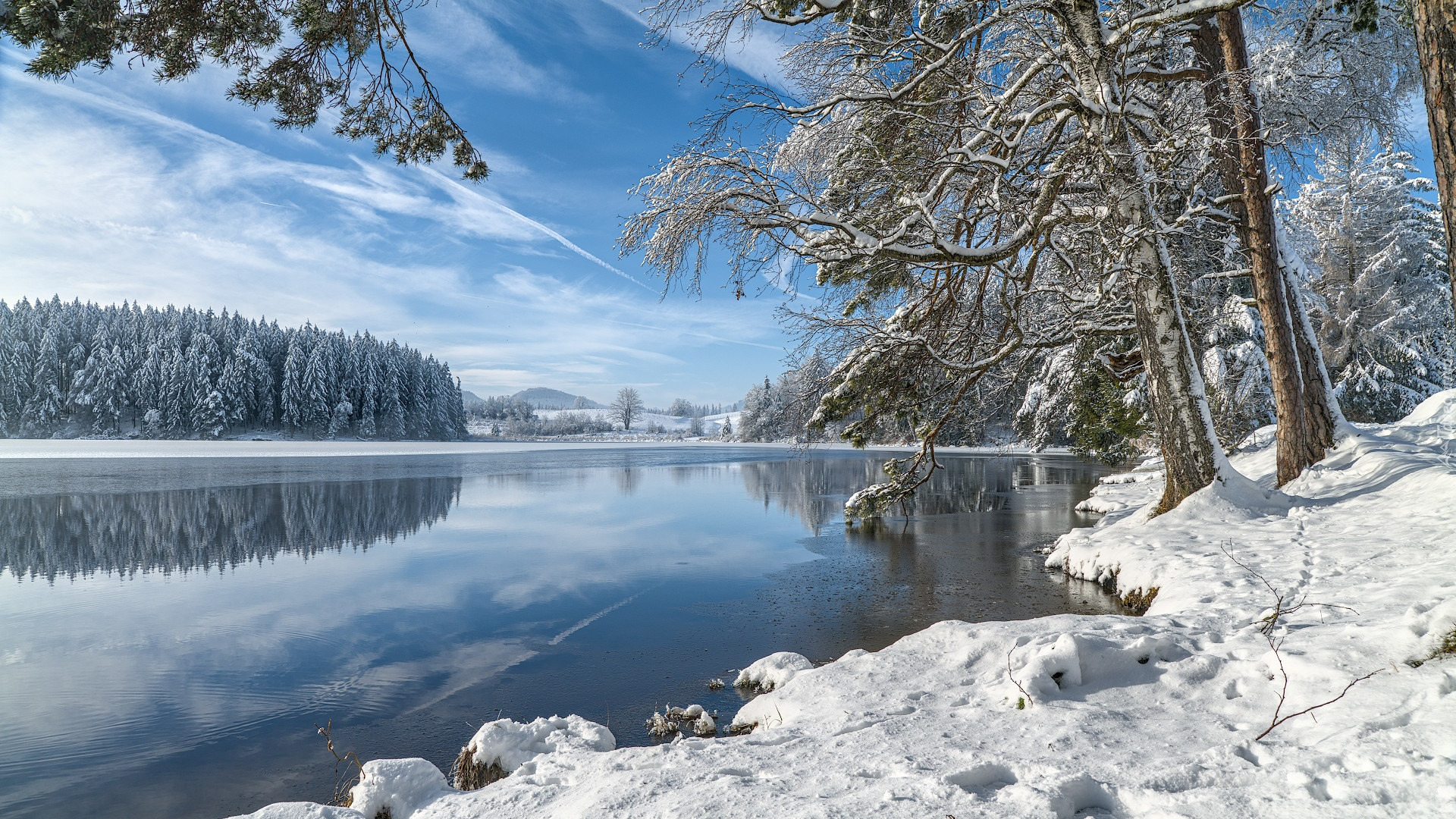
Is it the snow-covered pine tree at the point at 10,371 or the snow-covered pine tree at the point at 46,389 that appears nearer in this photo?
the snow-covered pine tree at the point at 10,371

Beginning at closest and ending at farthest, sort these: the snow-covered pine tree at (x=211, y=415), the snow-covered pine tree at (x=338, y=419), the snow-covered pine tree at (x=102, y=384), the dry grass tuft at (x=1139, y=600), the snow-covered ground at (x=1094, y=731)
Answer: the snow-covered ground at (x=1094, y=731)
the dry grass tuft at (x=1139, y=600)
the snow-covered pine tree at (x=102, y=384)
the snow-covered pine tree at (x=211, y=415)
the snow-covered pine tree at (x=338, y=419)

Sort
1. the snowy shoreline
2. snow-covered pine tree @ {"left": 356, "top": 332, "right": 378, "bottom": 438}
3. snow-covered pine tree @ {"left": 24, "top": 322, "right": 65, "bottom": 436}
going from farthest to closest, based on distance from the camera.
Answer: snow-covered pine tree @ {"left": 356, "top": 332, "right": 378, "bottom": 438}, snow-covered pine tree @ {"left": 24, "top": 322, "right": 65, "bottom": 436}, the snowy shoreline

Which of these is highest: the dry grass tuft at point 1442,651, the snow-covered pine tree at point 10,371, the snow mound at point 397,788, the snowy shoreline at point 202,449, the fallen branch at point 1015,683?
the snow-covered pine tree at point 10,371

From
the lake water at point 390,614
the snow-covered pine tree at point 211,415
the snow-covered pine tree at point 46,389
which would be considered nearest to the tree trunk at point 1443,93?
the lake water at point 390,614

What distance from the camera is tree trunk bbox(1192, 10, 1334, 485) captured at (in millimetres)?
8289

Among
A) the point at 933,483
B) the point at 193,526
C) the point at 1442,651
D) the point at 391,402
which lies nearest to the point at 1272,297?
the point at 1442,651

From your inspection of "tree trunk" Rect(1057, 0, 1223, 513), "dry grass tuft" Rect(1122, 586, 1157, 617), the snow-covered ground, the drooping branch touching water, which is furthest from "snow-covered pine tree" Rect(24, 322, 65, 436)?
"dry grass tuft" Rect(1122, 586, 1157, 617)

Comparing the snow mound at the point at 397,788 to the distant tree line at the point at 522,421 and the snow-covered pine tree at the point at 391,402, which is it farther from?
the distant tree line at the point at 522,421

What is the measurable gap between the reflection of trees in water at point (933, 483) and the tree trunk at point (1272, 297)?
6.21 m

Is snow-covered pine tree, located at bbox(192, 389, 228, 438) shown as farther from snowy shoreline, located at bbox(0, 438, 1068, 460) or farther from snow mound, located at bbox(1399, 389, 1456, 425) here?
snow mound, located at bbox(1399, 389, 1456, 425)

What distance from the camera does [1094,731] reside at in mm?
2930

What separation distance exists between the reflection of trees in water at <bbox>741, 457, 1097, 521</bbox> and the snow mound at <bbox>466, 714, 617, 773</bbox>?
1040 centimetres

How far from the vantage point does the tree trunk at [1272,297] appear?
8289 millimetres

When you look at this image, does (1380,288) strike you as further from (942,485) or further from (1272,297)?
(1272,297)
